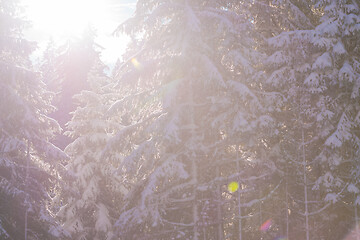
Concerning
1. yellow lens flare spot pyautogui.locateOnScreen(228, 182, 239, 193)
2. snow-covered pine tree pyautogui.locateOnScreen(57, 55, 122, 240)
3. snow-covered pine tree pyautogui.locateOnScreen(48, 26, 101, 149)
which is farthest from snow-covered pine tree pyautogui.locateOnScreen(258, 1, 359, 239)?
snow-covered pine tree pyautogui.locateOnScreen(48, 26, 101, 149)

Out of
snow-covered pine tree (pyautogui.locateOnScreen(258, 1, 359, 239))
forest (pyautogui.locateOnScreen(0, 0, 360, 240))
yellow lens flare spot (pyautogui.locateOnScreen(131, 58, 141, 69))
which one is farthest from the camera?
snow-covered pine tree (pyautogui.locateOnScreen(258, 1, 359, 239))

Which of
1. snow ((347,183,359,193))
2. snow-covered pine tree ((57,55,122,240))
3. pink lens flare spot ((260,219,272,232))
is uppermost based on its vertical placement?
snow-covered pine tree ((57,55,122,240))

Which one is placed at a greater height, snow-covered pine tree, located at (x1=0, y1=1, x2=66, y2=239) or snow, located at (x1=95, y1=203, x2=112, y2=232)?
snow-covered pine tree, located at (x1=0, y1=1, x2=66, y2=239)

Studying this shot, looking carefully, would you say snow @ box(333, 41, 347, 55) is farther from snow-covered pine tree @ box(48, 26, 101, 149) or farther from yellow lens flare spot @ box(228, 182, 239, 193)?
snow-covered pine tree @ box(48, 26, 101, 149)

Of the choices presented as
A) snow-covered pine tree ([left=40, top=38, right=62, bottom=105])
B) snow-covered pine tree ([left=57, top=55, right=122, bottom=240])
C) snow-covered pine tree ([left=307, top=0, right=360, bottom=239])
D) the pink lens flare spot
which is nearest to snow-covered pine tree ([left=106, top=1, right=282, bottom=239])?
the pink lens flare spot

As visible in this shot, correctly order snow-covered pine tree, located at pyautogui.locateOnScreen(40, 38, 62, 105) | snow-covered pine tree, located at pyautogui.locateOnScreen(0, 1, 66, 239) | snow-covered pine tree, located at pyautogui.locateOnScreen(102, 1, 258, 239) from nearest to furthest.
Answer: snow-covered pine tree, located at pyautogui.locateOnScreen(102, 1, 258, 239) < snow-covered pine tree, located at pyautogui.locateOnScreen(0, 1, 66, 239) < snow-covered pine tree, located at pyautogui.locateOnScreen(40, 38, 62, 105)

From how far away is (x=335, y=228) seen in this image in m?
17.2

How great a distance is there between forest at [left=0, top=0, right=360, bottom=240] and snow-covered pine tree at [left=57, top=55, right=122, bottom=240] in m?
0.25

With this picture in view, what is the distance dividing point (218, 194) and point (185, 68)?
465 cm

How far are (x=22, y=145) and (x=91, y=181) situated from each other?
18.3 ft

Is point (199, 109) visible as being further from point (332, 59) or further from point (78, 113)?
point (78, 113)

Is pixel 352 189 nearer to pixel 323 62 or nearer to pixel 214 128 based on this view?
pixel 323 62

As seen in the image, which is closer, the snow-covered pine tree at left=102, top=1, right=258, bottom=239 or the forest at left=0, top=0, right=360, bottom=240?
the snow-covered pine tree at left=102, top=1, right=258, bottom=239

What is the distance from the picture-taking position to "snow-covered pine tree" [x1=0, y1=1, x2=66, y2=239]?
15.4 meters
